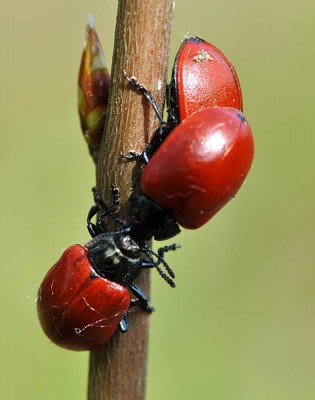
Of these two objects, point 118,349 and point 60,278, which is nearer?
point 118,349

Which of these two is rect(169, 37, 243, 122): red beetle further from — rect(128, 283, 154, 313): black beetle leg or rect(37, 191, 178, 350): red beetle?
rect(128, 283, 154, 313): black beetle leg

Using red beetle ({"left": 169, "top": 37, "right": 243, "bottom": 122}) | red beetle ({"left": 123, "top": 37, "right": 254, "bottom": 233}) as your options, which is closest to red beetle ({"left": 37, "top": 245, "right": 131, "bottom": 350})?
red beetle ({"left": 123, "top": 37, "right": 254, "bottom": 233})

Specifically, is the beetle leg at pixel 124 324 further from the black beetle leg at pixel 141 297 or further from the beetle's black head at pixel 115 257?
the beetle's black head at pixel 115 257

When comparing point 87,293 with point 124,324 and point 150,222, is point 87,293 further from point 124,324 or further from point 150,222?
point 150,222

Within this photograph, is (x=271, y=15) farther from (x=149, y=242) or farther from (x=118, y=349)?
(x=118, y=349)

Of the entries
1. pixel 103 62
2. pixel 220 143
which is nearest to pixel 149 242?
pixel 220 143

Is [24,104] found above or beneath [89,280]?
above

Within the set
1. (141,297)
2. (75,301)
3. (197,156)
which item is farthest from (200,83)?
(75,301)
